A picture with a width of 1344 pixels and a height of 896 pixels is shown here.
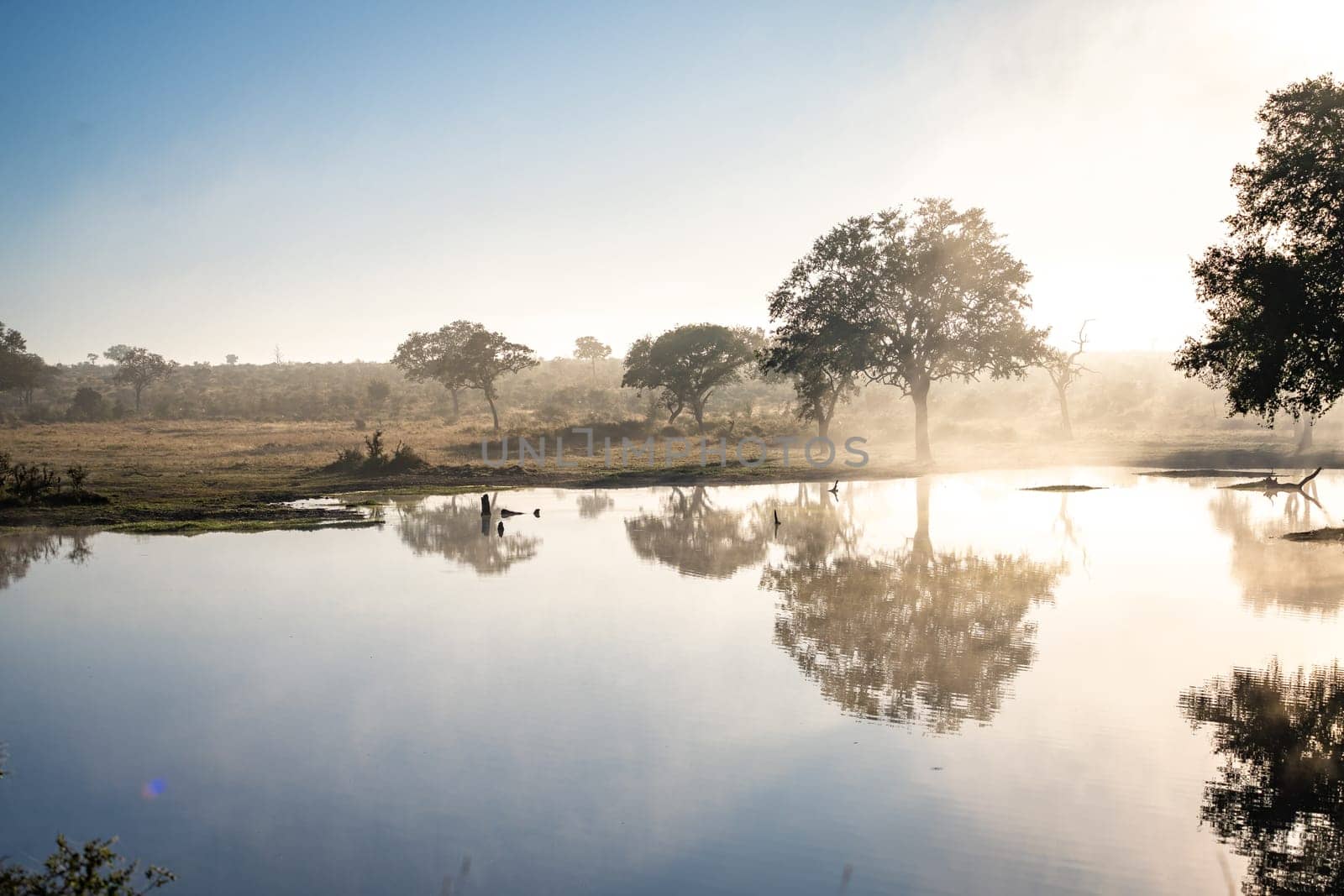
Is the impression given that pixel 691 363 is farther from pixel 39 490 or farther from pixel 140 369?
pixel 140 369

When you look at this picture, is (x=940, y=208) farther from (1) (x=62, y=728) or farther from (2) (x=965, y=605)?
(1) (x=62, y=728)

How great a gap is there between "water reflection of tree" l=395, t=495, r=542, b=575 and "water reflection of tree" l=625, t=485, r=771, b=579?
9.77ft

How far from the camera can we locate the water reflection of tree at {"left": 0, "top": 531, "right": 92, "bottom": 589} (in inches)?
769

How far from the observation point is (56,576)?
1883cm

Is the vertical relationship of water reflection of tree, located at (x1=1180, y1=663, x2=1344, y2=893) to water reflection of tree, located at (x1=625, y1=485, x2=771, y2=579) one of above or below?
below

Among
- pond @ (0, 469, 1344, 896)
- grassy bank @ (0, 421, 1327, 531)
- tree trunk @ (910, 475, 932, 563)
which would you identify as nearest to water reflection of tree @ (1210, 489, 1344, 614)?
pond @ (0, 469, 1344, 896)

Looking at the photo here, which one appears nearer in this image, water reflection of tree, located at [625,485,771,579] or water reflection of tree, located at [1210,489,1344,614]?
water reflection of tree, located at [1210,489,1344,614]

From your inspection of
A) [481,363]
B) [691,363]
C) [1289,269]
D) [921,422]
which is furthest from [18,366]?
[1289,269]

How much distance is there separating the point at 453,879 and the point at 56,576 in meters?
16.6

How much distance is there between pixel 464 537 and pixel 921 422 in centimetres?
3157

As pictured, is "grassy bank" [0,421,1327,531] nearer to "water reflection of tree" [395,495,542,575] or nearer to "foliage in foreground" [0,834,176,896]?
"water reflection of tree" [395,495,542,575]

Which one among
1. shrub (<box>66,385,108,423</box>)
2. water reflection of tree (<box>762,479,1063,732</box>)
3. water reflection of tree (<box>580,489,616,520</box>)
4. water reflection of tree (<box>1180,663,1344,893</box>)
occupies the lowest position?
water reflection of tree (<box>1180,663,1344,893</box>)

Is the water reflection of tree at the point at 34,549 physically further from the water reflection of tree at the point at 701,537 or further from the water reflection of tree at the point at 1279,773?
Result: the water reflection of tree at the point at 1279,773

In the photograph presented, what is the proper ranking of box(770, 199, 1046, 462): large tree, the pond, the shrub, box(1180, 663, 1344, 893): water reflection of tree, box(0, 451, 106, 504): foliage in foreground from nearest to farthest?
box(1180, 663, 1344, 893): water reflection of tree
the pond
box(0, 451, 106, 504): foliage in foreground
box(770, 199, 1046, 462): large tree
the shrub
